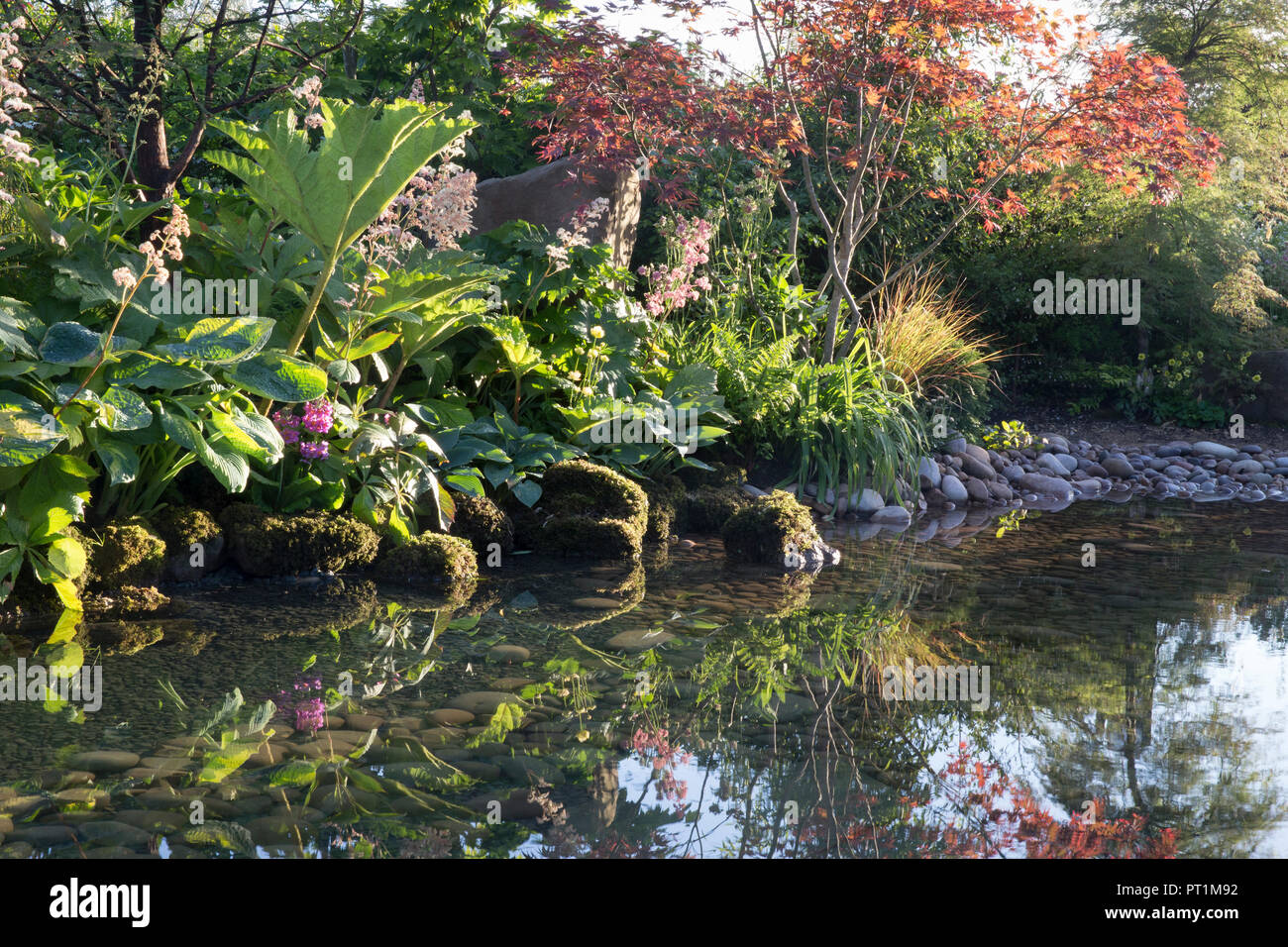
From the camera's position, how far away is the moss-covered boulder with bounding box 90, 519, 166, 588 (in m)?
4.00

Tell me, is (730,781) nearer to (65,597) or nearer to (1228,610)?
(65,597)

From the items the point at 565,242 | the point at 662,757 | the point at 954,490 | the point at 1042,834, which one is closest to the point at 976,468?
the point at 954,490

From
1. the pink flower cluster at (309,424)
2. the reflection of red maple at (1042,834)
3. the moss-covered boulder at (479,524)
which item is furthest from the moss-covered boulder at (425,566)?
the reflection of red maple at (1042,834)

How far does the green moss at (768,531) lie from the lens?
5.19 metres

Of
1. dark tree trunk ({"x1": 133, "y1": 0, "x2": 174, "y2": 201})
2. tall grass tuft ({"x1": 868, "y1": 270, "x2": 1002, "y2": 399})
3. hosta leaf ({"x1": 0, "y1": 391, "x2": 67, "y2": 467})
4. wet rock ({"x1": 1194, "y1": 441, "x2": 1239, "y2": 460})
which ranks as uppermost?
dark tree trunk ({"x1": 133, "y1": 0, "x2": 174, "y2": 201})

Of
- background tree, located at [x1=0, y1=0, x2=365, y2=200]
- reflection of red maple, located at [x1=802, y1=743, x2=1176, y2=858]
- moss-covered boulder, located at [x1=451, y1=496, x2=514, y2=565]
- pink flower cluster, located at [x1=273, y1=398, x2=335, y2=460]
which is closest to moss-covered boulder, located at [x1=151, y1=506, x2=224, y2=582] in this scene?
pink flower cluster, located at [x1=273, y1=398, x2=335, y2=460]

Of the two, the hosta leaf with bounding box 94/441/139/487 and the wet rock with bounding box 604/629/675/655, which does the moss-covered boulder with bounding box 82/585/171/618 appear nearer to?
the hosta leaf with bounding box 94/441/139/487

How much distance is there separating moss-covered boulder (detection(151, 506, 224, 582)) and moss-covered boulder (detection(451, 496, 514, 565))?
113 centimetres

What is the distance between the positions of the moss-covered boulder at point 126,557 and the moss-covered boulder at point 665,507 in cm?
252

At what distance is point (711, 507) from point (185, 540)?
2.82m

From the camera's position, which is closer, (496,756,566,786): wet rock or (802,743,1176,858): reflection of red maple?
(802,743,1176,858): reflection of red maple

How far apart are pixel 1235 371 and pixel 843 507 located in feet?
20.1

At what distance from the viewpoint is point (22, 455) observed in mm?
3305

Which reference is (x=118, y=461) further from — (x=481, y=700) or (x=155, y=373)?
(x=481, y=700)
